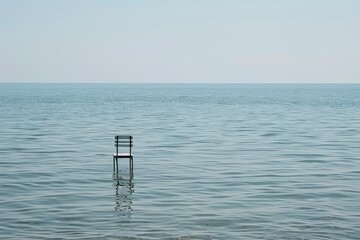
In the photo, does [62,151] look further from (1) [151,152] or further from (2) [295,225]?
(2) [295,225]

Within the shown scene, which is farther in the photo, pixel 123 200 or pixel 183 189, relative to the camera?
pixel 183 189

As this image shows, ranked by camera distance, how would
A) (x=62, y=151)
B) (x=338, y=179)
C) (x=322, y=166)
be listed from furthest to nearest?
(x=62, y=151) → (x=322, y=166) → (x=338, y=179)

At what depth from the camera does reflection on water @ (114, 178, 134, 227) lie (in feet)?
86.2

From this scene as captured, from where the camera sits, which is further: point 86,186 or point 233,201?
point 86,186

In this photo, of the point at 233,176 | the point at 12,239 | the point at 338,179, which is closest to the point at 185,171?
the point at 233,176

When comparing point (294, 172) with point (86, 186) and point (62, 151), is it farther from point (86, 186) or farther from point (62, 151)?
point (62, 151)

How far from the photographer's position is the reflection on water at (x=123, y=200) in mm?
26266

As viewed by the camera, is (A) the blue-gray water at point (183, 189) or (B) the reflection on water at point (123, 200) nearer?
(A) the blue-gray water at point (183, 189)

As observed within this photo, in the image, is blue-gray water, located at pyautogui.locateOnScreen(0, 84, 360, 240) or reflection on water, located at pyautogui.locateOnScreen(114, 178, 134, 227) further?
reflection on water, located at pyautogui.locateOnScreen(114, 178, 134, 227)

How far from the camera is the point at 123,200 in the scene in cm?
3033

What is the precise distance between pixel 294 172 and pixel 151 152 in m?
14.5

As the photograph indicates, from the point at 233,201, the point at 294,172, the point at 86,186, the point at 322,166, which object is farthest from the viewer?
the point at 322,166

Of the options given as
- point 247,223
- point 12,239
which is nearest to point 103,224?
point 12,239

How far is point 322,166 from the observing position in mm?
42250
